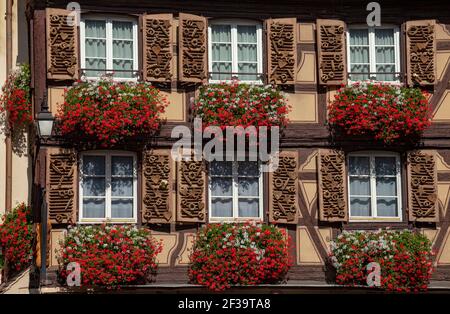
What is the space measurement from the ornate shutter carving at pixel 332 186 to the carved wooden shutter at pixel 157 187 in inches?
94.6

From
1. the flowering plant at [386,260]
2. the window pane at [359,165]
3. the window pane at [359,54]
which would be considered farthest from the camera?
the window pane at [359,54]

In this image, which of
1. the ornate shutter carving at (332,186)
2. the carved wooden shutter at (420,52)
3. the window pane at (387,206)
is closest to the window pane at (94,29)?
the ornate shutter carving at (332,186)

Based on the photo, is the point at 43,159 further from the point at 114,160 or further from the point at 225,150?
the point at 225,150

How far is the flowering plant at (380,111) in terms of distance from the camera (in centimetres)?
2036

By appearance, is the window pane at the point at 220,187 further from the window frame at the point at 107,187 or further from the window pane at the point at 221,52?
the window pane at the point at 221,52

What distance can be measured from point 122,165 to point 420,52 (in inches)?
205

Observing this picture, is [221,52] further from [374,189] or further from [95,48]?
[374,189]

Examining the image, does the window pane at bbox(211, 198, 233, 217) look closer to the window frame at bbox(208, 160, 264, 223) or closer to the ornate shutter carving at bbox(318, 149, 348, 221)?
the window frame at bbox(208, 160, 264, 223)

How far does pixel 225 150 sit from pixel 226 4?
2.41 metres

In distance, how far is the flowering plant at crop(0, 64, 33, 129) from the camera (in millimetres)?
20766

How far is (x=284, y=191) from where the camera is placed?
2047 centimetres

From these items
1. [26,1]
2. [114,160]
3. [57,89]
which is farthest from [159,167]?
[26,1]

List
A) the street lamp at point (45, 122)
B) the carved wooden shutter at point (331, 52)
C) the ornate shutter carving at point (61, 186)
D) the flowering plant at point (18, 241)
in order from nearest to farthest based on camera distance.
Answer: the street lamp at point (45, 122) < the ornate shutter carving at point (61, 186) < the flowering plant at point (18, 241) < the carved wooden shutter at point (331, 52)

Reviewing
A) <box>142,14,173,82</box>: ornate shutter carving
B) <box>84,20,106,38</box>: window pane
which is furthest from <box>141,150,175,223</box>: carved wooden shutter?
<box>84,20,106,38</box>: window pane
